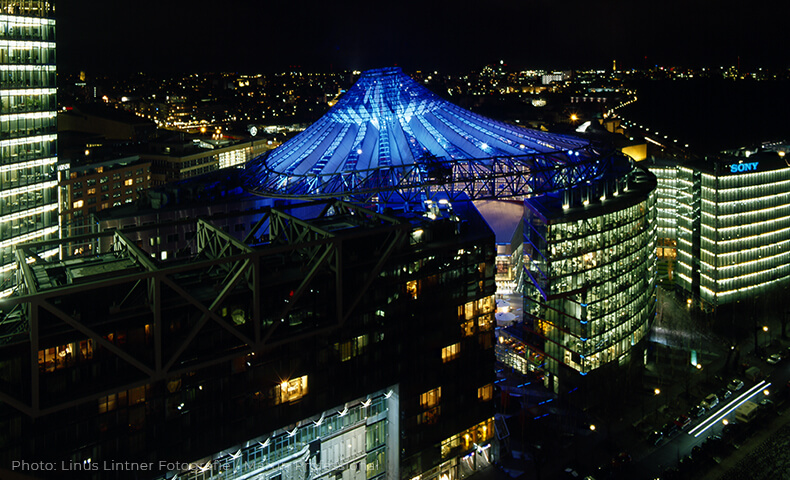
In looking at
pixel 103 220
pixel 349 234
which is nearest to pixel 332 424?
pixel 349 234

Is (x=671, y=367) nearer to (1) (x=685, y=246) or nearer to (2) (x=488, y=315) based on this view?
(1) (x=685, y=246)

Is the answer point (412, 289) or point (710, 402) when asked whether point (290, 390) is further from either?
point (710, 402)

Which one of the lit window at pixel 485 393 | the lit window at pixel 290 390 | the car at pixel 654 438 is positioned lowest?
the car at pixel 654 438

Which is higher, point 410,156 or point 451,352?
point 410,156

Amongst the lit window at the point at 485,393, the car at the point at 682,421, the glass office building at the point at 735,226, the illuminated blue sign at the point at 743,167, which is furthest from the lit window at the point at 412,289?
the illuminated blue sign at the point at 743,167

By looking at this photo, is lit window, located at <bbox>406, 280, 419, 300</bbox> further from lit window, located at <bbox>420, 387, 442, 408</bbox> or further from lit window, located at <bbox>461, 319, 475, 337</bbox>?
lit window, located at <bbox>420, 387, 442, 408</bbox>

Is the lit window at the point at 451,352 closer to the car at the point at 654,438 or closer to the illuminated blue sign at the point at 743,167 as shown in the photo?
the car at the point at 654,438

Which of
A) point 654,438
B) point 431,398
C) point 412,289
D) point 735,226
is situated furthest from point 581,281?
point 735,226
